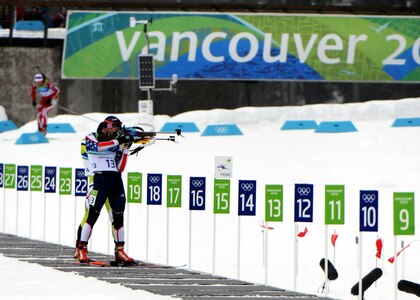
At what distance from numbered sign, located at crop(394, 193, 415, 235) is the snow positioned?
434 mm

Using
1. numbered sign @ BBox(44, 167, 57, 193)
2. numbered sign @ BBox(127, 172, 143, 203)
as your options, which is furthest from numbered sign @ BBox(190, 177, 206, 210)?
numbered sign @ BBox(44, 167, 57, 193)

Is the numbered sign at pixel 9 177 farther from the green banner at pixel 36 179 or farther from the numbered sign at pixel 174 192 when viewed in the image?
the numbered sign at pixel 174 192

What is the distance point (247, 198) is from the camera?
1866cm

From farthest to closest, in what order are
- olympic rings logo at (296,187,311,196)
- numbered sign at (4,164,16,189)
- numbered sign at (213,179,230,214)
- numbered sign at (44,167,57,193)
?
1. numbered sign at (4,164,16,189)
2. numbered sign at (44,167,57,193)
3. numbered sign at (213,179,230,214)
4. olympic rings logo at (296,187,311,196)

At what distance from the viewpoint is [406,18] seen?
39.7 meters

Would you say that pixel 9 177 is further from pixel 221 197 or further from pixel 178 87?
pixel 178 87

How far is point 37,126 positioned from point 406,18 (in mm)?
10796

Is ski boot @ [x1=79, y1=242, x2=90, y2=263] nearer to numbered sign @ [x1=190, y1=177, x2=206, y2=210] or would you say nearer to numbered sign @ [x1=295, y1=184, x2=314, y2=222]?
numbered sign @ [x1=190, y1=177, x2=206, y2=210]

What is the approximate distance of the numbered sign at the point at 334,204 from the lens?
16.7 metres

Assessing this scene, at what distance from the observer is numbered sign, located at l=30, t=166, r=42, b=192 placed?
883 inches

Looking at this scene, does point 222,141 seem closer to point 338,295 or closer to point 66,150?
point 66,150

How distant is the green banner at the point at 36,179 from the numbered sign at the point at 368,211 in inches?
295

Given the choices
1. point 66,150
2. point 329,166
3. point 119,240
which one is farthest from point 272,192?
point 66,150

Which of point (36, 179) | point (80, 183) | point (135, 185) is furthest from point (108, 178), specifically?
point (36, 179)
